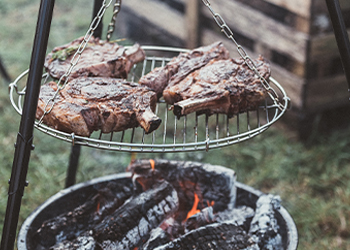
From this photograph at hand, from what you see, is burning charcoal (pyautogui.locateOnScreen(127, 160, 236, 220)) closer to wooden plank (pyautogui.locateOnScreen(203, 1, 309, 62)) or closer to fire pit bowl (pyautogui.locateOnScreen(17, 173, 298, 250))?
fire pit bowl (pyautogui.locateOnScreen(17, 173, 298, 250))

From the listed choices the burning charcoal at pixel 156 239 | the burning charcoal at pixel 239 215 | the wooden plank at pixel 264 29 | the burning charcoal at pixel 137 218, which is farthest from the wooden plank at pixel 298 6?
the burning charcoal at pixel 156 239

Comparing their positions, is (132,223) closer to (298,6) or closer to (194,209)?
(194,209)

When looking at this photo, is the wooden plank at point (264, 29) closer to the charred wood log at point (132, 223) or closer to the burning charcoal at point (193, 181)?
the burning charcoal at point (193, 181)

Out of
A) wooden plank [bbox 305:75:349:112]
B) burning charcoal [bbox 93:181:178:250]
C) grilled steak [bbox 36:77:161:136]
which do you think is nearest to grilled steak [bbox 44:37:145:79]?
grilled steak [bbox 36:77:161:136]

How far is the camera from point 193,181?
2252 millimetres

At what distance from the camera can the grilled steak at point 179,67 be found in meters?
1.92

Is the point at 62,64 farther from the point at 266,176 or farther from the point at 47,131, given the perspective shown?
the point at 266,176

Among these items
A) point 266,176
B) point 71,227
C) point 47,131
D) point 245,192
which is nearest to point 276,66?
point 266,176

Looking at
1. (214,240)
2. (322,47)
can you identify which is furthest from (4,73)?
(214,240)

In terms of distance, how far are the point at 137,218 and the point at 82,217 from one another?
364mm

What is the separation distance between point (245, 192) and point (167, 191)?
17.5 inches

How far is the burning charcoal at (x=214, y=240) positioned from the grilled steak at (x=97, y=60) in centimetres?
82

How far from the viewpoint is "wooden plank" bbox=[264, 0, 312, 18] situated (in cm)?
325

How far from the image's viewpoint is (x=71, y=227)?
2127 millimetres
